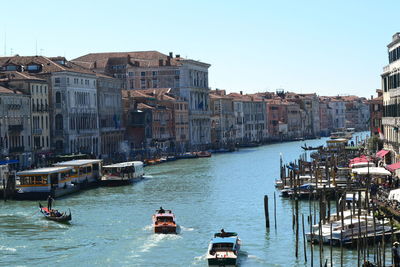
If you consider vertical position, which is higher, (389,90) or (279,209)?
(389,90)

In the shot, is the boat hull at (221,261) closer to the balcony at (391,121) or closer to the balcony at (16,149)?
the balcony at (391,121)

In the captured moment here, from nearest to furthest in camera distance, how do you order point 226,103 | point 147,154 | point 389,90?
point 389,90 < point 147,154 < point 226,103

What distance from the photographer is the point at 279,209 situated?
32719 millimetres

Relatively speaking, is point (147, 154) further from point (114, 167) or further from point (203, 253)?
point (203, 253)

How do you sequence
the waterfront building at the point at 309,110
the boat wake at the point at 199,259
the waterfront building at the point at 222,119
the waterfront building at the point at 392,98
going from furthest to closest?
1. the waterfront building at the point at 309,110
2. the waterfront building at the point at 222,119
3. the waterfront building at the point at 392,98
4. the boat wake at the point at 199,259

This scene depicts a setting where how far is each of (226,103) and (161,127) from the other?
1055 inches

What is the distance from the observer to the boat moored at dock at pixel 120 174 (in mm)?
44750

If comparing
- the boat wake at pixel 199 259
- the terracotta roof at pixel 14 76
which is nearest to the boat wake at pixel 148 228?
the boat wake at pixel 199 259

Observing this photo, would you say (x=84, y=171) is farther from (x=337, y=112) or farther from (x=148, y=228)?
(x=337, y=112)

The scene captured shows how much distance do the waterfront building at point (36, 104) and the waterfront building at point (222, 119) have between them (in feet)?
130

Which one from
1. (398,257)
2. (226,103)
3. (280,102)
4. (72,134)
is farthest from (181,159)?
(280,102)

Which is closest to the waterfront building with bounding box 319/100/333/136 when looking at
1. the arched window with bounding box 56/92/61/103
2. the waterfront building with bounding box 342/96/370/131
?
the waterfront building with bounding box 342/96/370/131

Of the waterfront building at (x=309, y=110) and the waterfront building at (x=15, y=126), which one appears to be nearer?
the waterfront building at (x=15, y=126)

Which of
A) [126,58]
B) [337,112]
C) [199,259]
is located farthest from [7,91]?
[337,112]
